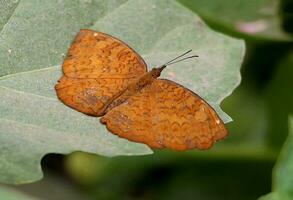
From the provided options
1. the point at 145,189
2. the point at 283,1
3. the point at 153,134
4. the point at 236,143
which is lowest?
the point at 145,189

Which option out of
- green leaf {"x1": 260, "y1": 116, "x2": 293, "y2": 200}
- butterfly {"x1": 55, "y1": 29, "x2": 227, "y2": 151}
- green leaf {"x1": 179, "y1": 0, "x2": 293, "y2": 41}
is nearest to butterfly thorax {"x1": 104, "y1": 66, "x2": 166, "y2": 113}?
butterfly {"x1": 55, "y1": 29, "x2": 227, "y2": 151}

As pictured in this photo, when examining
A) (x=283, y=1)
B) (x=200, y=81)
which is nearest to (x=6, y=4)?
(x=200, y=81)

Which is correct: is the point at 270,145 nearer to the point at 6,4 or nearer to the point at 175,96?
the point at 175,96

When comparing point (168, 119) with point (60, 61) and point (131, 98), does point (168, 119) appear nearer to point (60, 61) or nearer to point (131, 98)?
point (131, 98)

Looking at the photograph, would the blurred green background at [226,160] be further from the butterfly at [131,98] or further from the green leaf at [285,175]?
the green leaf at [285,175]

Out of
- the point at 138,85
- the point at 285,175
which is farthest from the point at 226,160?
the point at 285,175
